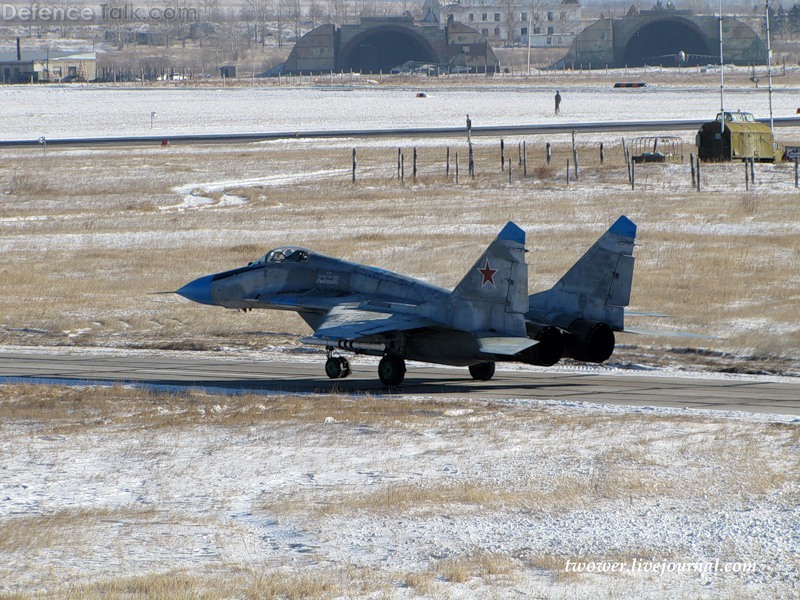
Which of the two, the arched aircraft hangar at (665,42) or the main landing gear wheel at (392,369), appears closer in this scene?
the main landing gear wheel at (392,369)

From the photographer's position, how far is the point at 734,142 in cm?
6288

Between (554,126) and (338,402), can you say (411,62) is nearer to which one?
(554,126)

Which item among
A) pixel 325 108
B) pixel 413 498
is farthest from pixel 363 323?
pixel 325 108

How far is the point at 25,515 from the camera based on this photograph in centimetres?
1424

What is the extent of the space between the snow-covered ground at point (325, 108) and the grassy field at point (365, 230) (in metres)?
24.7

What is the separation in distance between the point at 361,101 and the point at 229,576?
127440 millimetres

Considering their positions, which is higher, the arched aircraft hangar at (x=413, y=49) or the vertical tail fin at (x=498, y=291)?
the arched aircraft hangar at (x=413, y=49)

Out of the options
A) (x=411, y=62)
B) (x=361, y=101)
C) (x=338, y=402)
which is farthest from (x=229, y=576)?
(x=411, y=62)

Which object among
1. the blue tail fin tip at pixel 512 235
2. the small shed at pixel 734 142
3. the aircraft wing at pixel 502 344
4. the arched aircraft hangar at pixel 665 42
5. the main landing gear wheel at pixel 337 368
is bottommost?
the main landing gear wheel at pixel 337 368

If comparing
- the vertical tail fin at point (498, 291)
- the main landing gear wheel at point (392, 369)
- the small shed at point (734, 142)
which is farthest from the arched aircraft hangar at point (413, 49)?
the vertical tail fin at point (498, 291)

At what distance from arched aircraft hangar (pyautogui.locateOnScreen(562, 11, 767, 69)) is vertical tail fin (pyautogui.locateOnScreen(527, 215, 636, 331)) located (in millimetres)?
162987

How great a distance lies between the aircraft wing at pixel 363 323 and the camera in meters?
22.8

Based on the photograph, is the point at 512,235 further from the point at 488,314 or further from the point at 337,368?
the point at 337,368

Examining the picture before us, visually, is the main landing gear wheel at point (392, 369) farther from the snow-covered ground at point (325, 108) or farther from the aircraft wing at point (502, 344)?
the snow-covered ground at point (325, 108)
